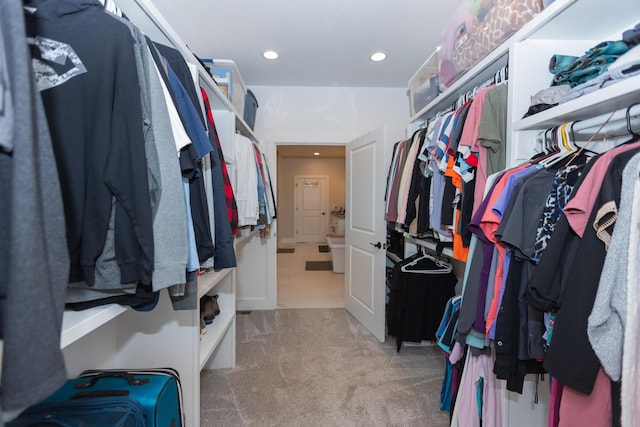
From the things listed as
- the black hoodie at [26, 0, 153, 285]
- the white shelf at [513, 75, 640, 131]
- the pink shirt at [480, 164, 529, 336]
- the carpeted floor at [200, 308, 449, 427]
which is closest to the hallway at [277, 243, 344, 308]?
the carpeted floor at [200, 308, 449, 427]

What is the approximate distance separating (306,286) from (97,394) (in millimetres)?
2945

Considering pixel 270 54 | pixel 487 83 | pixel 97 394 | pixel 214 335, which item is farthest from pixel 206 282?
pixel 270 54

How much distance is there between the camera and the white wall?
10.1 ft

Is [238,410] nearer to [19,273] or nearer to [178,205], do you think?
[178,205]

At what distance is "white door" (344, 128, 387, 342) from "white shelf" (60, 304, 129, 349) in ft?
6.50

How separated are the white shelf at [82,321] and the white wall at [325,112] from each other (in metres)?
2.52

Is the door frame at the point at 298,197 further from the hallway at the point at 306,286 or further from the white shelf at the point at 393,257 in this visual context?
the white shelf at the point at 393,257

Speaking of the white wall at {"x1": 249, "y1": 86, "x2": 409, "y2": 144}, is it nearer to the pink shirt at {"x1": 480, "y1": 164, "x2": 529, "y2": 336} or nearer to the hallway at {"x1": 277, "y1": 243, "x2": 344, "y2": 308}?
the hallway at {"x1": 277, "y1": 243, "x2": 344, "y2": 308}

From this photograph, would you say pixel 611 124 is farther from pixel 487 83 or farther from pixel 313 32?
pixel 313 32

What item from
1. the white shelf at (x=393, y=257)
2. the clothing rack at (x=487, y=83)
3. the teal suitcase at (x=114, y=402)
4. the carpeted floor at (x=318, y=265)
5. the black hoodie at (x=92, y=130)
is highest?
the clothing rack at (x=487, y=83)

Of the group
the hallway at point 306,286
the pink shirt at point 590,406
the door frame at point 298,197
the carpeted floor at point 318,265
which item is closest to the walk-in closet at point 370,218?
the pink shirt at point 590,406

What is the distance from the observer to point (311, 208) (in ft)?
25.5

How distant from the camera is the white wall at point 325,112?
3.08 metres

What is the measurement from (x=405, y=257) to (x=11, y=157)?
93.6 inches
